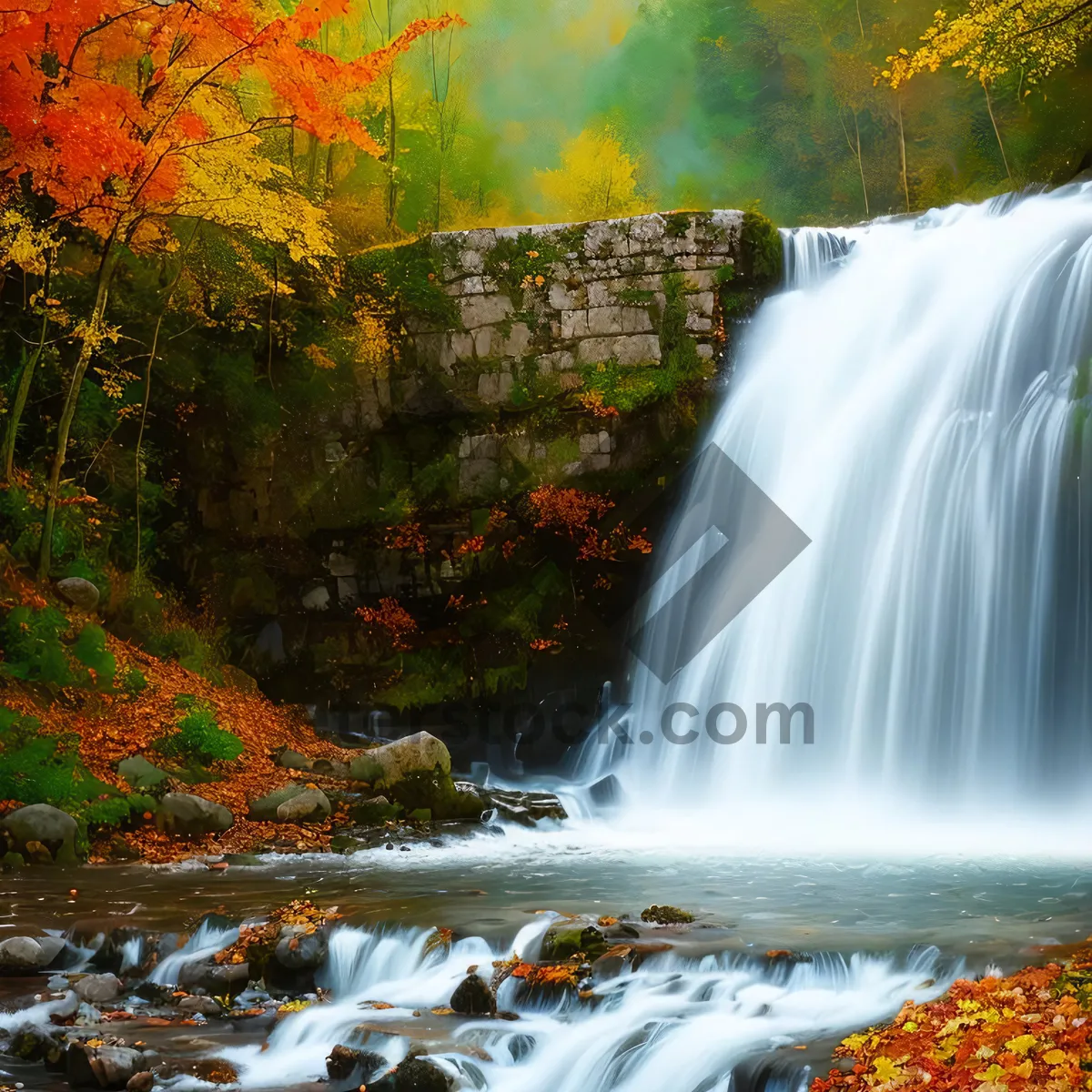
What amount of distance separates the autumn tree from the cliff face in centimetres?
220

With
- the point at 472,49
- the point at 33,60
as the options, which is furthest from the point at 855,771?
the point at 472,49

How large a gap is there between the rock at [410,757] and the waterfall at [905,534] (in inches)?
80.2

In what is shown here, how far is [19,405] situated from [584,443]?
19.6ft

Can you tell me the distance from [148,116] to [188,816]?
6.23 meters

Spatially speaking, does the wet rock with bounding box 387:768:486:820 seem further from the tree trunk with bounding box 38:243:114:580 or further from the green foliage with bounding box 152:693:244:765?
the tree trunk with bounding box 38:243:114:580

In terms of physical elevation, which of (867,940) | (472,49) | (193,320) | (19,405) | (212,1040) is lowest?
(212,1040)

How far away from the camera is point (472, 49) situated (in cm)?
3061

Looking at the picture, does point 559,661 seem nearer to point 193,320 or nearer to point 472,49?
point 193,320

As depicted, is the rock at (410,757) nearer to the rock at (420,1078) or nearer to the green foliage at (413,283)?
the green foliage at (413,283)

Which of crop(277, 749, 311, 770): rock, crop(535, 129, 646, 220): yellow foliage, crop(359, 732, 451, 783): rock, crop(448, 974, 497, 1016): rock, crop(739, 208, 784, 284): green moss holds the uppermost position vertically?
crop(535, 129, 646, 220): yellow foliage

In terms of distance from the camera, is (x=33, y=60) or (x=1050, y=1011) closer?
(x=1050, y=1011)

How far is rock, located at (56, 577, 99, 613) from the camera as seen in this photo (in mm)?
11266

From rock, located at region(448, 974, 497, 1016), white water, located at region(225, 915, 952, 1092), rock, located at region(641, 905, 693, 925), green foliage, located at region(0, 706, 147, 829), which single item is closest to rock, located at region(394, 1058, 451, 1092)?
white water, located at region(225, 915, 952, 1092)

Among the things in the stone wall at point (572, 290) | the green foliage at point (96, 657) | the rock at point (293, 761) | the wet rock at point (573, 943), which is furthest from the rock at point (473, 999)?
the stone wall at point (572, 290)
